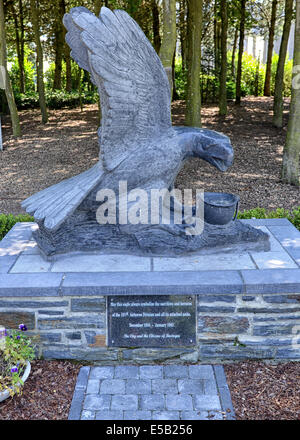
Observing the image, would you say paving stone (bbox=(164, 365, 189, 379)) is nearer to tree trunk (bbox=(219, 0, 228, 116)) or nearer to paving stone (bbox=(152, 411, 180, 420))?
paving stone (bbox=(152, 411, 180, 420))

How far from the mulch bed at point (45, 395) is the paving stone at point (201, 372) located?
1.04m

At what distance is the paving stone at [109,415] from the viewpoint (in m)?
3.57

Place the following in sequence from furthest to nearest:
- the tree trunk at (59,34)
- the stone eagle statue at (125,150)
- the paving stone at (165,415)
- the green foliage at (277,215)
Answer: the tree trunk at (59,34) < the green foliage at (277,215) < the stone eagle statue at (125,150) < the paving stone at (165,415)

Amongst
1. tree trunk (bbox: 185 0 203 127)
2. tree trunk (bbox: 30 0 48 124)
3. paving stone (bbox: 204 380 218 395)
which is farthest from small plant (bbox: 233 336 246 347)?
tree trunk (bbox: 30 0 48 124)

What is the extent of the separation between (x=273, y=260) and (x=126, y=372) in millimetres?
1810

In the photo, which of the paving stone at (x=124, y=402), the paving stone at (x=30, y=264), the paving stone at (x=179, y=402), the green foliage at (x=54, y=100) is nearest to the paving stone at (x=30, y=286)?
the paving stone at (x=30, y=264)

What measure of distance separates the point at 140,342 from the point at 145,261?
0.81 metres

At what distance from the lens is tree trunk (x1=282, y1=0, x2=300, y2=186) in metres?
7.91

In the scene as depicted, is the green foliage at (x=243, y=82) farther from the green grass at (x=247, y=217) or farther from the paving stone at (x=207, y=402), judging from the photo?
the paving stone at (x=207, y=402)

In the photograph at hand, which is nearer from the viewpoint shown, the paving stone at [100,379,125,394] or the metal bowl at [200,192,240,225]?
the paving stone at [100,379,125,394]

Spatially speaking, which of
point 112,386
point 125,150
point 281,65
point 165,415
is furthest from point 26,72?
point 165,415

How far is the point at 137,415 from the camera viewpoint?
3592 millimetres

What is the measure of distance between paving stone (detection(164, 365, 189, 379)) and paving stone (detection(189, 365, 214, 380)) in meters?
0.05

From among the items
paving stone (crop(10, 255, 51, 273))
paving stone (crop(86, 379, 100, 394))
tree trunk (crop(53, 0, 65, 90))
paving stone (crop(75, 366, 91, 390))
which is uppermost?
tree trunk (crop(53, 0, 65, 90))
